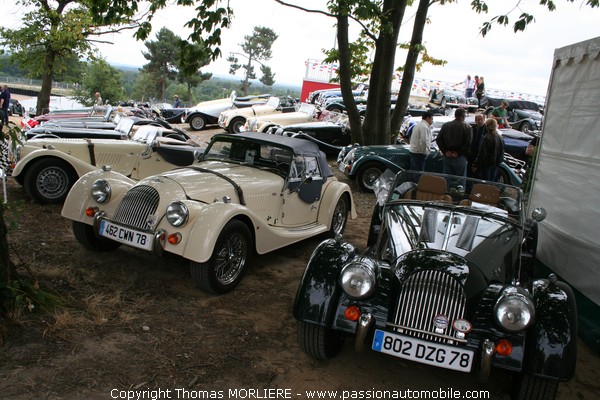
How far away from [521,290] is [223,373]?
2172 millimetres

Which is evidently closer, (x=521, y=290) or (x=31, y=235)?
(x=521, y=290)

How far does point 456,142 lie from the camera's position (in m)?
8.58

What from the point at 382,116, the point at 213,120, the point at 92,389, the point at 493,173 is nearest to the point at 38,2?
the point at 213,120

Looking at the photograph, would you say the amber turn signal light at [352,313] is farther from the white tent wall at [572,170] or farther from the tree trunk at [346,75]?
the tree trunk at [346,75]

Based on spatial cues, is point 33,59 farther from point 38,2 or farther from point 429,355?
point 429,355

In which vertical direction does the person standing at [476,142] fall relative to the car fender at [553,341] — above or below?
above

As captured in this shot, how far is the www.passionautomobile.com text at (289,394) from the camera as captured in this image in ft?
10.2

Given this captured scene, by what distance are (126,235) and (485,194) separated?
3790 millimetres

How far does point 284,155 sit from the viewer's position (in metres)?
6.22

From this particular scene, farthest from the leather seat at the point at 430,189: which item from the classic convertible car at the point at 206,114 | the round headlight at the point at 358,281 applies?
the classic convertible car at the point at 206,114


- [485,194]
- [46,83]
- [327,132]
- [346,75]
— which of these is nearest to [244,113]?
[327,132]

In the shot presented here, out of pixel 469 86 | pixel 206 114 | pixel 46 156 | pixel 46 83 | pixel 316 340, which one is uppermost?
pixel 469 86

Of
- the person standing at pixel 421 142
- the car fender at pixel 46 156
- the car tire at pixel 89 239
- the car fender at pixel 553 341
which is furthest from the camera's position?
the person standing at pixel 421 142

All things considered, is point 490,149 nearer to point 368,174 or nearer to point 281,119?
point 368,174
